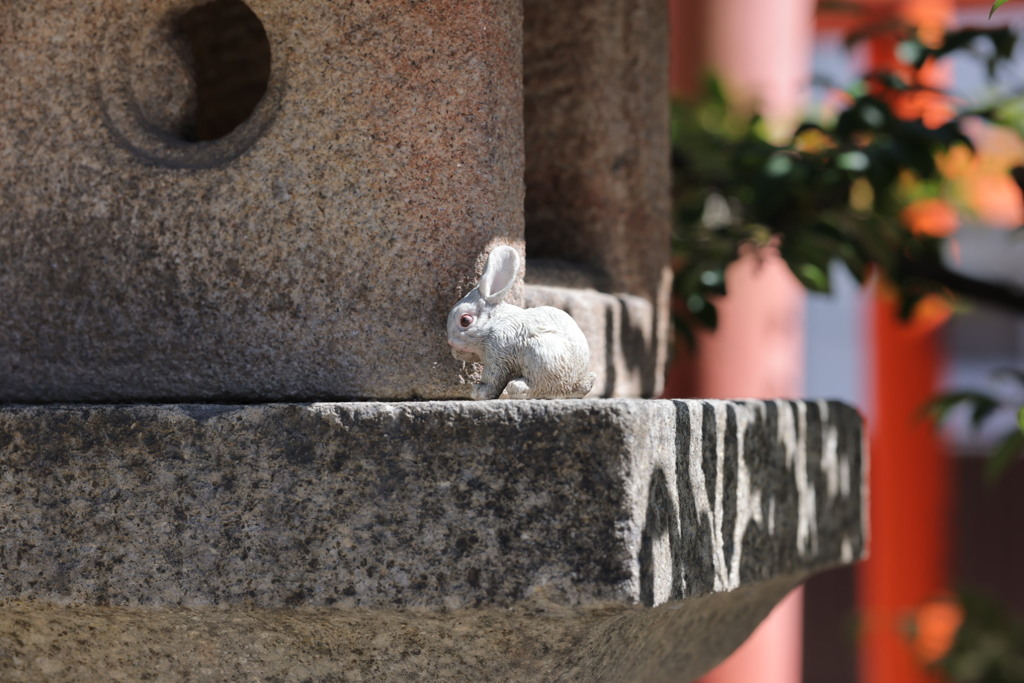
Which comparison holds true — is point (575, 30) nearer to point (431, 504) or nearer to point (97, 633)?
point (431, 504)

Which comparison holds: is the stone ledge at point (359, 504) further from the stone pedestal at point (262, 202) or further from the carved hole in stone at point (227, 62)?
the carved hole in stone at point (227, 62)

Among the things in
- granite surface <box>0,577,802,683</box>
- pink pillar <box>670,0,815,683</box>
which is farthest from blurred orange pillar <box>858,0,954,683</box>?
granite surface <box>0,577,802,683</box>

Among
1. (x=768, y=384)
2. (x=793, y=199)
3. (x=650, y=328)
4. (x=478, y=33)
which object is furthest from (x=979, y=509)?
(x=478, y=33)

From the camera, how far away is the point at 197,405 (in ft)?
6.17

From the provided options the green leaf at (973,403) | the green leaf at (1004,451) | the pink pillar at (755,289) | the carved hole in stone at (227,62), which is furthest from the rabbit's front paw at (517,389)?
the pink pillar at (755,289)

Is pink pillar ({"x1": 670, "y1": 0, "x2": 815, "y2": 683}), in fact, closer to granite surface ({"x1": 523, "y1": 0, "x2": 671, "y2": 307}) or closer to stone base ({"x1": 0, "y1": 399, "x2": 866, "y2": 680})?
granite surface ({"x1": 523, "y1": 0, "x2": 671, "y2": 307})

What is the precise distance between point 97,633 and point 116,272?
2.04 feet

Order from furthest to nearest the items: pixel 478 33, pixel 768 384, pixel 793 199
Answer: pixel 768 384, pixel 793 199, pixel 478 33

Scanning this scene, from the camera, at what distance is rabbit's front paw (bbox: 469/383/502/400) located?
201 cm

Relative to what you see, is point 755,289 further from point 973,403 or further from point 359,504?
point 359,504

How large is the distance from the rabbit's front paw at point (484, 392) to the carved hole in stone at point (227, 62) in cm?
146

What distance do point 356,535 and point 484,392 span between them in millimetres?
355

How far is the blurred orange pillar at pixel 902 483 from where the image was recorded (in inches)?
292

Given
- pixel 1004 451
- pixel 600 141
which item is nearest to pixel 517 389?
pixel 600 141
